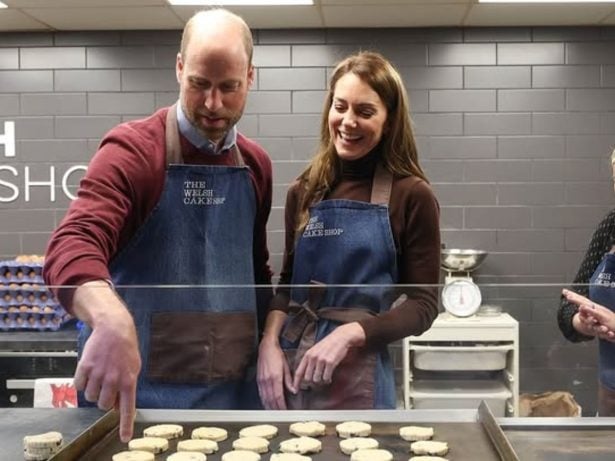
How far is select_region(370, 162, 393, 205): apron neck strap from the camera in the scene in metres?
1.93

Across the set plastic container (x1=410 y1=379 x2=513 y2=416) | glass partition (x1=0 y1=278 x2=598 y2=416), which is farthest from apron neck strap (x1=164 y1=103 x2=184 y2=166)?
plastic container (x1=410 y1=379 x2=513 y2=416)

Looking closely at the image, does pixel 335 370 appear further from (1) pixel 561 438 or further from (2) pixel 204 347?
(1) pixel 561 438

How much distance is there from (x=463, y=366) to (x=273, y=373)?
444 millimetres

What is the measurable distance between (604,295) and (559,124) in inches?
125

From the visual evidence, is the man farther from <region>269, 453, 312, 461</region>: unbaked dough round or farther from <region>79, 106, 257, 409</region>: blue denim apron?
<region>269, 453, 312, 461</region>: unbaked dough round

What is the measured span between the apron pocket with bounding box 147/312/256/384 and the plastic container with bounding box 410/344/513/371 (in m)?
0.38

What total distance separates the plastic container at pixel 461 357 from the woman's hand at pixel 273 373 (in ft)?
0.95

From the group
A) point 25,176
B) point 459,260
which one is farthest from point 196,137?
point 25,176

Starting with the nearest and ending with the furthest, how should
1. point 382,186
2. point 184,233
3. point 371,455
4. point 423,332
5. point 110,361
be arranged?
1. point 110,361
2. point 371,455
3. point 423,332
4. point 184,233
5. point 382,186

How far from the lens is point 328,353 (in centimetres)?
153

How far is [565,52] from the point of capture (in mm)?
4465

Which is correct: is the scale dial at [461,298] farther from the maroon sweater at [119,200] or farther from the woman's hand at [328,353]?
the maroon sweater at [119,200]

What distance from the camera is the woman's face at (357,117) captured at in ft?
6.46

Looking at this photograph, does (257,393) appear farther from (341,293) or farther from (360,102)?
(360,102)
